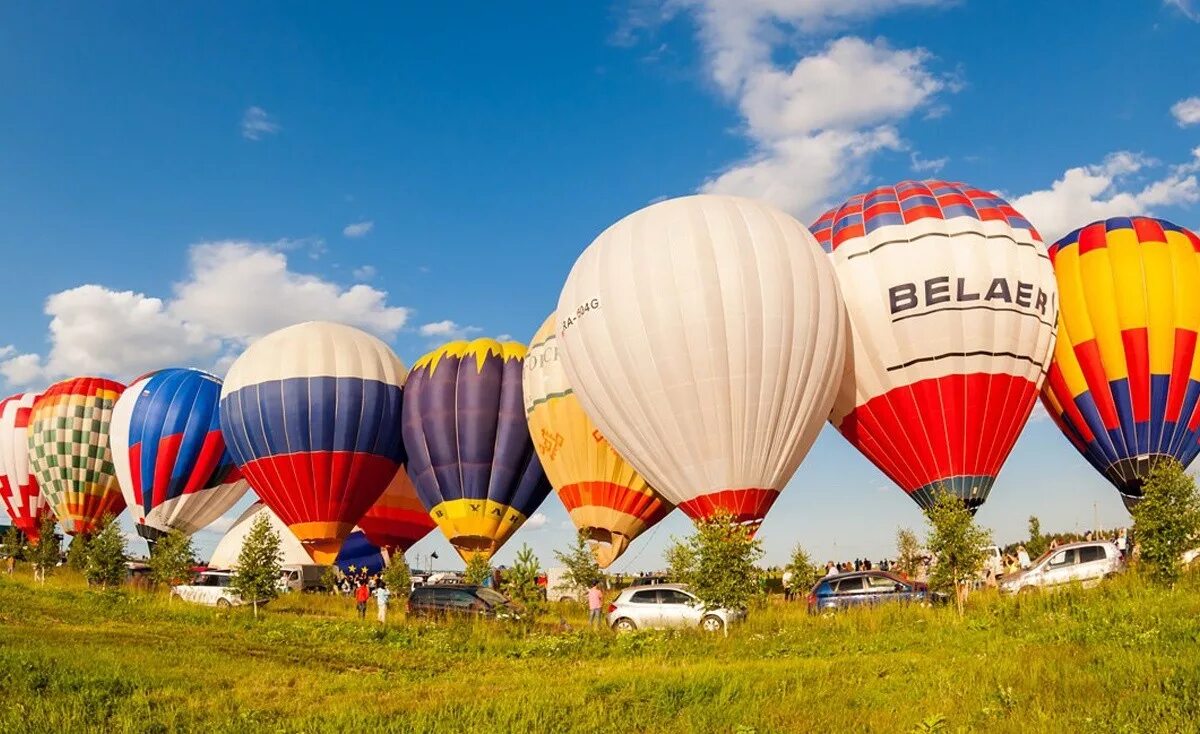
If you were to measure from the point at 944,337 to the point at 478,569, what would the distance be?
21473 mm

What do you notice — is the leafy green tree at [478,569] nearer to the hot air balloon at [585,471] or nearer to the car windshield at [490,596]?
the hot air balloon at [585,471]

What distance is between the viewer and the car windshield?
25.7 metres

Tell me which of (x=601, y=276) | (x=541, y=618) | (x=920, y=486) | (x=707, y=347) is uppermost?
(x=601, y=276)

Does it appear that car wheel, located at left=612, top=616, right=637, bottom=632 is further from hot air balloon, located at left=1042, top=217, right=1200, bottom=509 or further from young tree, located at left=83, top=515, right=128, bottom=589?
young tree, located at left=83, top=515, right=128, bottom=589

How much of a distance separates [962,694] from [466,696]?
6831 mm

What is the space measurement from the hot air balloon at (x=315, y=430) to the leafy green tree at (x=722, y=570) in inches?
876

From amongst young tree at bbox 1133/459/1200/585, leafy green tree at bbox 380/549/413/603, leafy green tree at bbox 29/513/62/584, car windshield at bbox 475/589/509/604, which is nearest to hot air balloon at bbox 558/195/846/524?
car windshield at bbox 475/589/509/604

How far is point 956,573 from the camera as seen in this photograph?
23266 millimetres

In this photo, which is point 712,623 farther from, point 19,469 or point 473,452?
point 19,469

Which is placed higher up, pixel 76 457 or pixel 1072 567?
pixel 76 457

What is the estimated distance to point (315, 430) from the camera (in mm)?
39812

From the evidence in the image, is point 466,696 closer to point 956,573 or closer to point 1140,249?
point 956,573

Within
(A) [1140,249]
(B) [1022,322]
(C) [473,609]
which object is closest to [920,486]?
(B) [1022,322]

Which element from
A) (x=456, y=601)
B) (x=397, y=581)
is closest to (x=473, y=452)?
(x=397, y=581)
